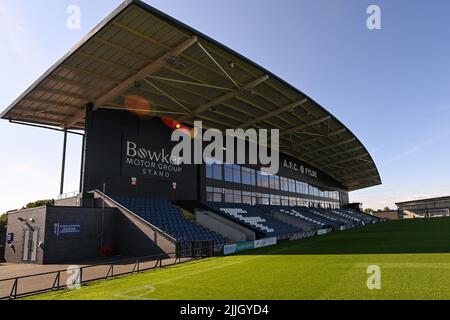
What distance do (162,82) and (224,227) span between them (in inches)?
541

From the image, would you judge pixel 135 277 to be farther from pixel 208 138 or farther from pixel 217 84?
pixel 208 138

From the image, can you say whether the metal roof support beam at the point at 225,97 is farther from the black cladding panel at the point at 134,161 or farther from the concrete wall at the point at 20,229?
the concrete wall at the point at 20,229

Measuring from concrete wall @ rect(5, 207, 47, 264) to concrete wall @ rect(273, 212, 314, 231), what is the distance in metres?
30.1

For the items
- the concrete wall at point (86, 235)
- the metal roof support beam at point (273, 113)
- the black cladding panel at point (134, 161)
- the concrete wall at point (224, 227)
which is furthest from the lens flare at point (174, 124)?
the concrete wall at point (86, 235)

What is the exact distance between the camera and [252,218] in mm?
36750

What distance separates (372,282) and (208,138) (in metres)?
27.8

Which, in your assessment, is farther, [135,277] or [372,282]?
[135,277]

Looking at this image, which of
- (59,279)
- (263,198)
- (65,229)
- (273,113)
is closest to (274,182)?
(263,198)

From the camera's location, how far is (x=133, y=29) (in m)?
19.3

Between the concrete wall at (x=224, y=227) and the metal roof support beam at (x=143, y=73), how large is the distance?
1311cm

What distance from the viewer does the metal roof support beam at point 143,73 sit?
69.3ft

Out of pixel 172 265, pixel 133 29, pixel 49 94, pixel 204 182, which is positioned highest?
pixel 133 29
